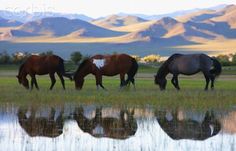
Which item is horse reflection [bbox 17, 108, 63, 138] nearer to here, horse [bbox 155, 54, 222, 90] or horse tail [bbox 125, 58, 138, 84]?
horse tail [bbox 125, 58, 138, 84]

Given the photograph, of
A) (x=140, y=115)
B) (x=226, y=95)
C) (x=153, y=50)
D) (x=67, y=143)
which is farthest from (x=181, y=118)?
(x=153, y=50)

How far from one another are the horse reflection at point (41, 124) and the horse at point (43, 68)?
9.52m

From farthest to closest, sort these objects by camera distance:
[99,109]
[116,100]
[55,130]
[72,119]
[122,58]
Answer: [122,58] → [116,100] → [99,109] → [72,119] → [55,130]

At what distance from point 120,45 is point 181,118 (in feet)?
472

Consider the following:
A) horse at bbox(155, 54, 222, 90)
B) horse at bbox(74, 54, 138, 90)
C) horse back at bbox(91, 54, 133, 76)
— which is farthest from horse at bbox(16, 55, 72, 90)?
horse at bbox(155, 54, 222, 90)

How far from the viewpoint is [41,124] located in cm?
1648

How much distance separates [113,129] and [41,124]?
6.73 feet

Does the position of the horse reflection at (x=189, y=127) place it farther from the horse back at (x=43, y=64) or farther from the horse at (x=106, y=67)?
the horse back at (x=43, y=64)

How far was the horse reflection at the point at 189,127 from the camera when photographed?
1475 cm

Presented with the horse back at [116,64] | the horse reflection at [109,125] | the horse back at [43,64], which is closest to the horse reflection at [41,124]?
the horse reflection at [109,125]

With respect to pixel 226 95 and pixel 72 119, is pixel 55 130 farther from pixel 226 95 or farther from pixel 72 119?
pixel 226 95

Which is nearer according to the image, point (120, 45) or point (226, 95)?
point (226, 95)

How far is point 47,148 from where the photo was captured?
12789 millimetres

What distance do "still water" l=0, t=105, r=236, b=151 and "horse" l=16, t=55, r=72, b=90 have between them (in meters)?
8.04
